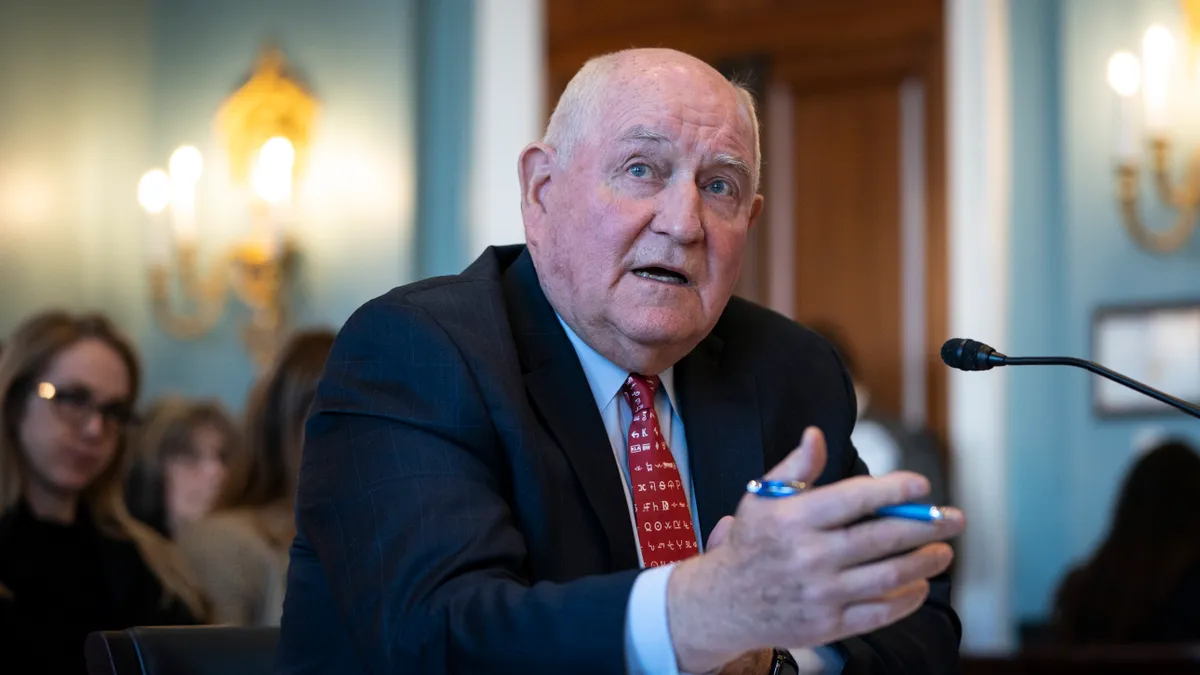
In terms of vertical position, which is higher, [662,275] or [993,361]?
[662,275]

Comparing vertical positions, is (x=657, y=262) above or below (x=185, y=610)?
above

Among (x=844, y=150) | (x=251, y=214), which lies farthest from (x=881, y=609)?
(x=251, y=214)

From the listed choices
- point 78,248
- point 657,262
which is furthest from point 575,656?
point 78,248

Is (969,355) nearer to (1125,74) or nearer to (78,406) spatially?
(78,406)

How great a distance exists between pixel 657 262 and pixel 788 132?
436 centimetres

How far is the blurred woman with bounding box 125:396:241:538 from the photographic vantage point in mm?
4305

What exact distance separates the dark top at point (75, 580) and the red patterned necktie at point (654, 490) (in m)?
1.47

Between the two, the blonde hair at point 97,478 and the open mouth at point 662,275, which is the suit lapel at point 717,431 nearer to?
the open mouth at point 662,275

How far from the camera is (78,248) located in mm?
6090

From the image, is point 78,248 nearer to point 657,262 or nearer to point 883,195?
point 883,195

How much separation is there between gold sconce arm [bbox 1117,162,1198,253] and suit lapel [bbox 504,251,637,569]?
3.52 meters

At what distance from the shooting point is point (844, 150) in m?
6.03

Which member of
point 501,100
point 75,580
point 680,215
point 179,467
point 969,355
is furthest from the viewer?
point 501,100

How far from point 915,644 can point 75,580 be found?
6.45ft
